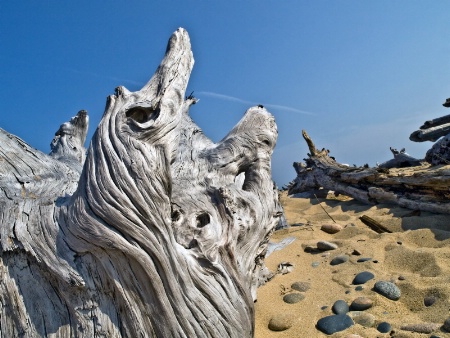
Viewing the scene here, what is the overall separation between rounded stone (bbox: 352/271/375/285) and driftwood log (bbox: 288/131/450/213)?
7.63 feet

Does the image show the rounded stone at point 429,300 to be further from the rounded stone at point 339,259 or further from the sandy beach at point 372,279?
the rounded stone at point 339,259

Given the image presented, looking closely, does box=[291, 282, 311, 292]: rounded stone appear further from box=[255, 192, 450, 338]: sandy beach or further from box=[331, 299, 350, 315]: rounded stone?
box=[331, 299, 350, 315]: rounded stone

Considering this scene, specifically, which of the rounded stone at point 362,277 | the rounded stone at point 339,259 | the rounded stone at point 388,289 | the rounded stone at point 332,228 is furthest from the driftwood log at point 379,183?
the rounded stone at point 388,289

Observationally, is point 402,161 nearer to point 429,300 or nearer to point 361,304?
point 429,300

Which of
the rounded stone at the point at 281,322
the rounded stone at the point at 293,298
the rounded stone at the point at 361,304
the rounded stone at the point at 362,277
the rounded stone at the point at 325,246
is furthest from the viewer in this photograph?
the rounded stone at the point at 325,246

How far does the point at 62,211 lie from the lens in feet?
7.68

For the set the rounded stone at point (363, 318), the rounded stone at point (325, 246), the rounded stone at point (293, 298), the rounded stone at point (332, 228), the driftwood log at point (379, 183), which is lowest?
the rounded stone at point (363, 318)

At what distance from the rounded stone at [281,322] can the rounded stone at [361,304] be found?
53 centimetres

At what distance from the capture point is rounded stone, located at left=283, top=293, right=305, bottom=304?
3.18 m

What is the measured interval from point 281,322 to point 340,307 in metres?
0.53

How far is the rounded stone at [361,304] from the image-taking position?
287cm

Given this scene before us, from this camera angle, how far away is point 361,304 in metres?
2.89

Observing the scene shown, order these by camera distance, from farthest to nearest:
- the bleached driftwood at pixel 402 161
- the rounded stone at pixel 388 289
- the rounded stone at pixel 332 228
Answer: the bleached driftwood at pixel 402 161, the rounded stone at pixel 332 228, the rounded stone at pixel 388 289

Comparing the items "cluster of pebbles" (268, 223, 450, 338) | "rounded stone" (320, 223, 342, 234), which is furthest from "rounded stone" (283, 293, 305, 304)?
"rounded stone" (320, 223, 342, 234)
